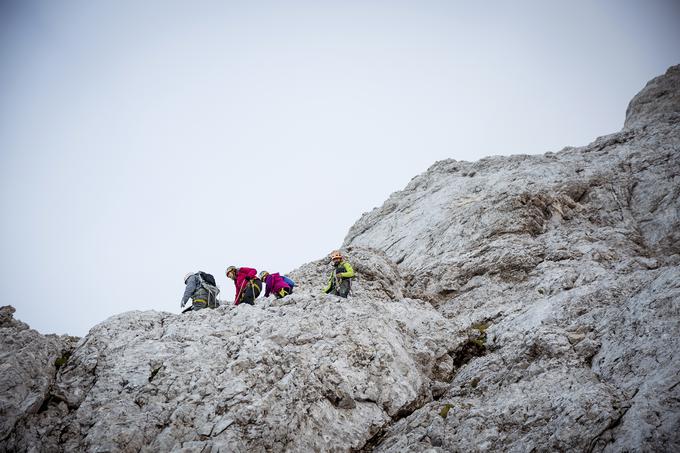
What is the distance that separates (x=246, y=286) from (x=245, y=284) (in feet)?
0.40

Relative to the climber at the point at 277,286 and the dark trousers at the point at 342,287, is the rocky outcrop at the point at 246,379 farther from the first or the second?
the climber at the point at 277,286

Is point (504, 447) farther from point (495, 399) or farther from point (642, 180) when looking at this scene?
point (642, 180)

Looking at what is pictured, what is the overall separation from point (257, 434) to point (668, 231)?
76.3 ft

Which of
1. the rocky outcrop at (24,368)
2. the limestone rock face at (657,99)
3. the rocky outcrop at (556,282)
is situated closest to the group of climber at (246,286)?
the rocky outcrop at (24,368)

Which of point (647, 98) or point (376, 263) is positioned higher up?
point (647, 98)

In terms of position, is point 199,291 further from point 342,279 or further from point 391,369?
point 391,369

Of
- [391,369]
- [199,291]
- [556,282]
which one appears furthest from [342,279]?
[556,282]

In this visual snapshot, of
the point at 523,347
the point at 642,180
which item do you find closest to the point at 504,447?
the point at 523,347

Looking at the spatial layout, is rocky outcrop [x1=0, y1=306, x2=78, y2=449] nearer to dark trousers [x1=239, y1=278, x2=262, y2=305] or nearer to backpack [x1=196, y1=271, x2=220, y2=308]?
backpack [x1=196, y1=271, x2=220, y2=308]

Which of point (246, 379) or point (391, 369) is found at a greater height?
point (246, 379)

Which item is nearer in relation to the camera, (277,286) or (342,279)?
(342,279)

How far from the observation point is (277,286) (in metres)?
19.5

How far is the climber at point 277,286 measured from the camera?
759 inches

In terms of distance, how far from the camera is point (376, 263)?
22.5 metres
